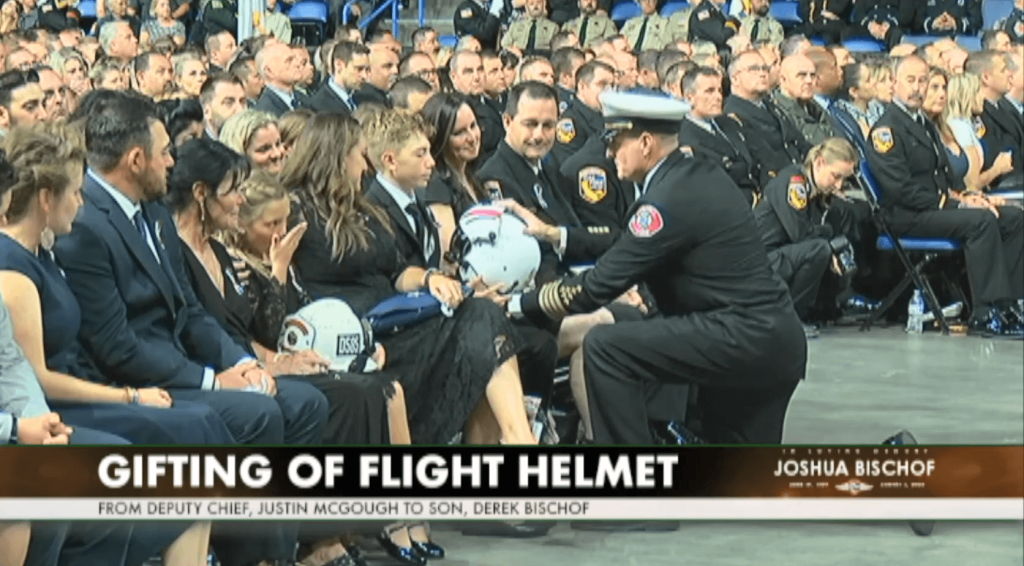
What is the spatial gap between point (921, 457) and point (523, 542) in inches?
33.2

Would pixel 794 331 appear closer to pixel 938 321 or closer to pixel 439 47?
pixel 938 321

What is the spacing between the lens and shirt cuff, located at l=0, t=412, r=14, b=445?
3.95 meters

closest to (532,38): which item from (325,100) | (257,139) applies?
(325,100)

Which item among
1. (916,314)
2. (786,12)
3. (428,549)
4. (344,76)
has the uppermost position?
(786,12)

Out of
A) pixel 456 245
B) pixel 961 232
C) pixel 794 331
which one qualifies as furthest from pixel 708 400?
pixel 961 232

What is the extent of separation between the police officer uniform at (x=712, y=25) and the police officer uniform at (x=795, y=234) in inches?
46.6

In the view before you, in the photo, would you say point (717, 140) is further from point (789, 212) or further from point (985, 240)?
point (985, 240)

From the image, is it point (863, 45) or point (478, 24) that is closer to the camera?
point (863, 45)

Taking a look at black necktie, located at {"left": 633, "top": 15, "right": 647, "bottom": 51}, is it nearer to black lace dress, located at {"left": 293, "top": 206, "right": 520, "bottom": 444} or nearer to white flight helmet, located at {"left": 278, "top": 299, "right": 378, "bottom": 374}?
black lace dress, located at {"left": 293, "top": 206, "right": 520, "bottom": 444}

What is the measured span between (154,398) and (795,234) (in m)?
1.58

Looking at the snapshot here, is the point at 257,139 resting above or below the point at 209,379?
above

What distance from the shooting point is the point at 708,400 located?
14.9 ft

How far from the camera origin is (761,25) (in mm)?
6211

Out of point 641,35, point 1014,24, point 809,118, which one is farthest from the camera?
point 641,35
